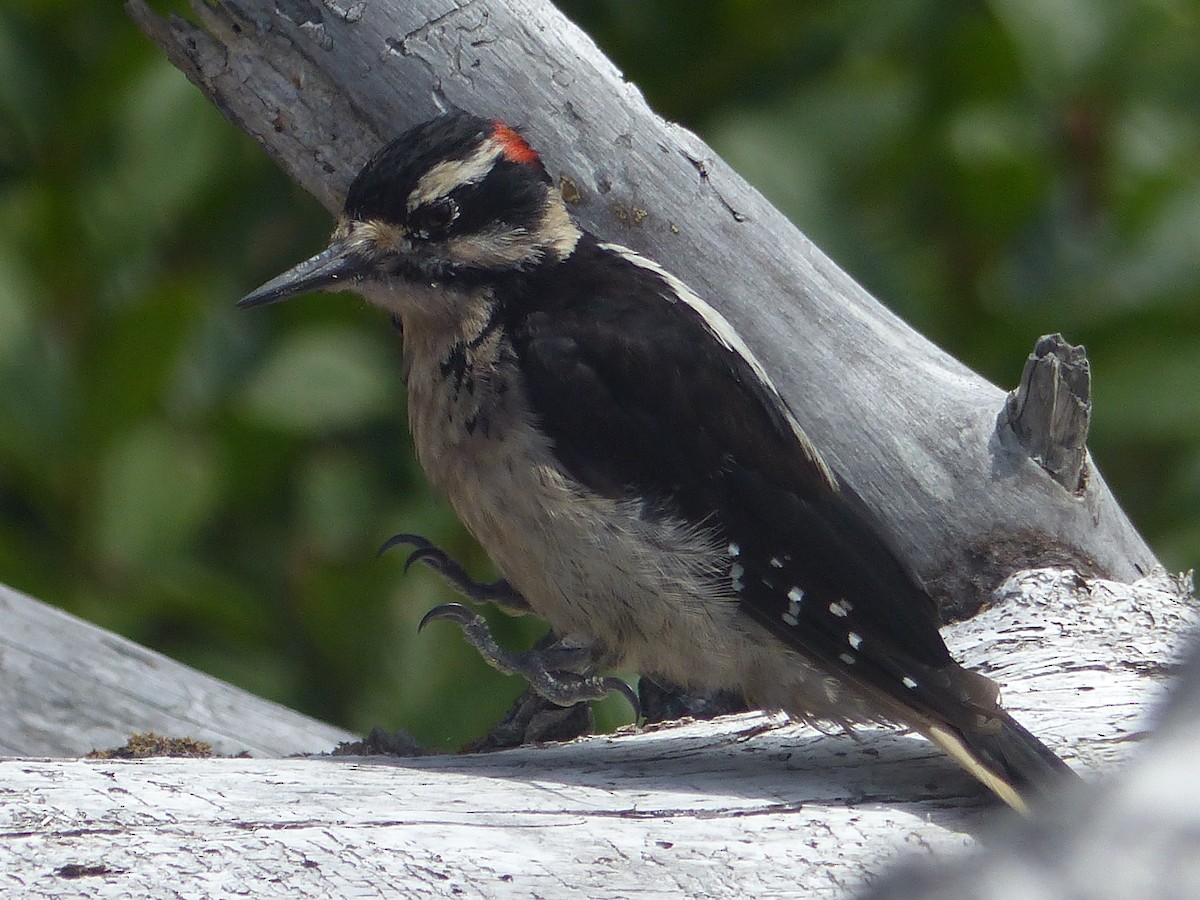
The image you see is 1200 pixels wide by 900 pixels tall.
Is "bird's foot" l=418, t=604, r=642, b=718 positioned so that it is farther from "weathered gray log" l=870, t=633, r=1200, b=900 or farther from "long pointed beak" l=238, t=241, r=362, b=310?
"weathered gray log" l=870, t=633, r=1200, b=900

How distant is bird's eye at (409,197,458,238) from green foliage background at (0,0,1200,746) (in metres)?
1.72

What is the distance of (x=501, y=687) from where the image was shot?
4277 millimetres

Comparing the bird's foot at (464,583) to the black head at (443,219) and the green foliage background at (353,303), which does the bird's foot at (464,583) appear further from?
the green foliage background at (353,303)

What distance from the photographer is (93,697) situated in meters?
3.07

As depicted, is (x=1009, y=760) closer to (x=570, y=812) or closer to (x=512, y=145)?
(x=570, y=812)

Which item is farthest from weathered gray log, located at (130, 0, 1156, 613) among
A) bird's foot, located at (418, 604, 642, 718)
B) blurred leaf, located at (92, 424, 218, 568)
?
blurred leaf, located at (92, 424, 218, 568)

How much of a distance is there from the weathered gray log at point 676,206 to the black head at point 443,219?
151mm

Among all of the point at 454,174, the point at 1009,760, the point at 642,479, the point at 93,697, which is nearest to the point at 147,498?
the point at 93,697

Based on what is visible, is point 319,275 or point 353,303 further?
point 353,303

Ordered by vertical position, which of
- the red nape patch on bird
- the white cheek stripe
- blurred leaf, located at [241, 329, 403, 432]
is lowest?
the white cheek stripe

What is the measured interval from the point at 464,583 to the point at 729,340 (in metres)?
0.71

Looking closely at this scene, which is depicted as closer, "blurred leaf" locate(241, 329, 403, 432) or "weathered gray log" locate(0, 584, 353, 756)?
"weathered gray log" locate(0, 584, 353, 756)

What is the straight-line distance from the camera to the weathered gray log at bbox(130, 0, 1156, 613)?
9.08 ft

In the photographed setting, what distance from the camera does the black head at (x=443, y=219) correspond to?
259 cm
